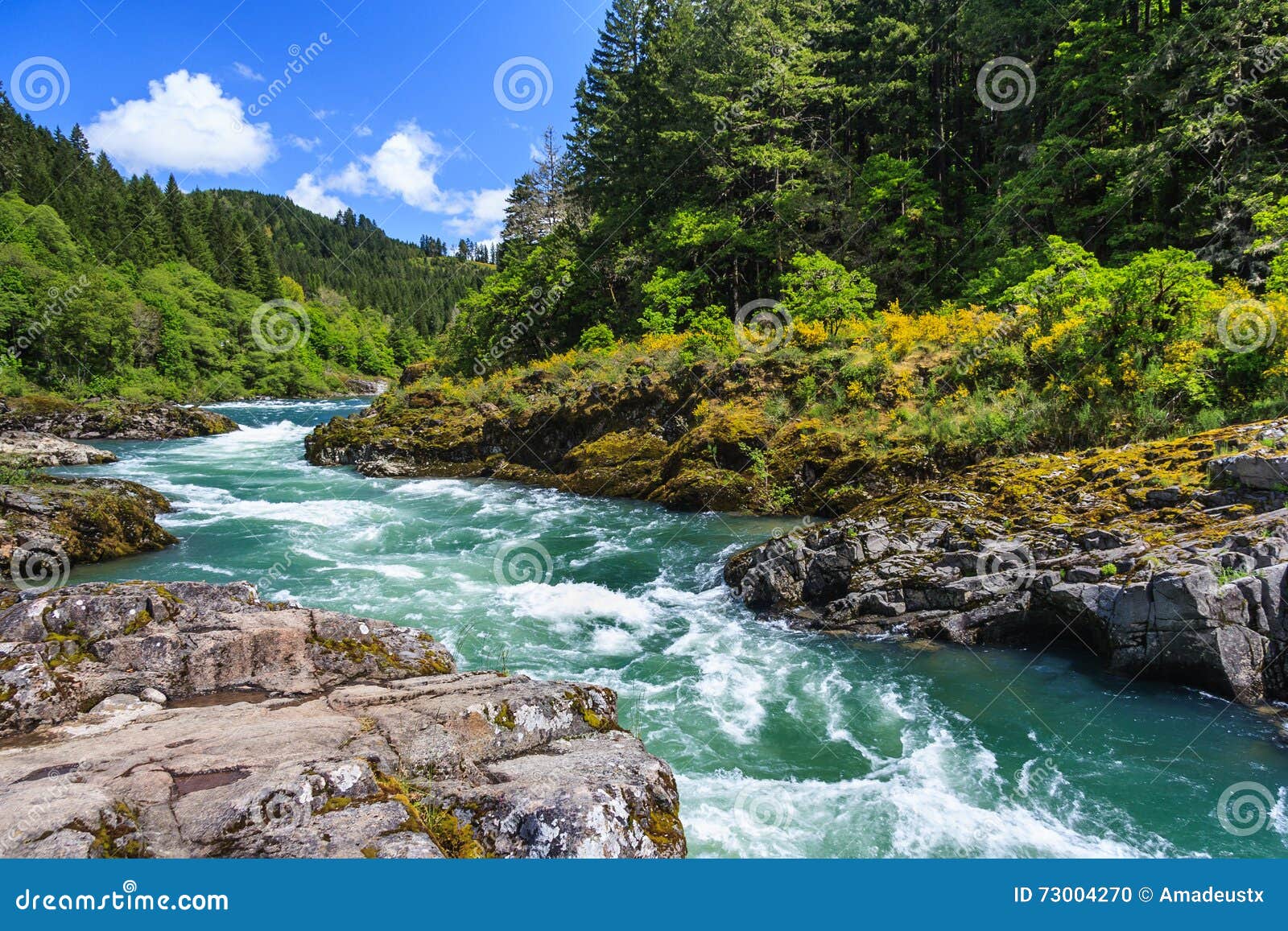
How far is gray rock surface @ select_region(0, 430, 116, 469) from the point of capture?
81.2ft

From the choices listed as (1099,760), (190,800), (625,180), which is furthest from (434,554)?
(625,180)

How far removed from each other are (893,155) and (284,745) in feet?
111

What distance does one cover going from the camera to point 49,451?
2552 centimetres

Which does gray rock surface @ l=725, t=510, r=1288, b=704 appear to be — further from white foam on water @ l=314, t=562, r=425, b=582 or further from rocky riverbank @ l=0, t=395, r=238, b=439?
rocky riverbank @ l=0, t=395, r=238, b=439

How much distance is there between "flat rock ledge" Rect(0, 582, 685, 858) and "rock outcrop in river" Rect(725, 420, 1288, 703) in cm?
544

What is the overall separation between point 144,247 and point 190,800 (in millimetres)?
91080

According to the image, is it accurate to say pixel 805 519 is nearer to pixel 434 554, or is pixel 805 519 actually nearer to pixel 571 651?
pixel 571 651

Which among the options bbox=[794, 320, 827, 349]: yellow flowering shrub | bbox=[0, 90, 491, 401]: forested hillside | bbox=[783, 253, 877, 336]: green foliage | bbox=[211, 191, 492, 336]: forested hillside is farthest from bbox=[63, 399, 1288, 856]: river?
bbox=[211, 191, 492, 336]: forested hillside

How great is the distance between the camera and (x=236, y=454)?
94.8 feet

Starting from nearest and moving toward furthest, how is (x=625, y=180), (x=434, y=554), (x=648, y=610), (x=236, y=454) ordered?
(x=648, y=610) → (x=434, y=554) → (x=236, y=454) → (x=625, y=180)

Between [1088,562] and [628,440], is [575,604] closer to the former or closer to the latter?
[1088,562]

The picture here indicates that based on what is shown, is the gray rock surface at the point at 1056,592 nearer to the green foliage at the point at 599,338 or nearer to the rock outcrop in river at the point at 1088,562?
the rock outcrop in river at the point at 1088,562

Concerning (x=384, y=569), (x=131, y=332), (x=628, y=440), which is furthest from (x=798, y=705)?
(x=131, y=332)

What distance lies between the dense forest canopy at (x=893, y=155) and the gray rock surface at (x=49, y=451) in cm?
1755
